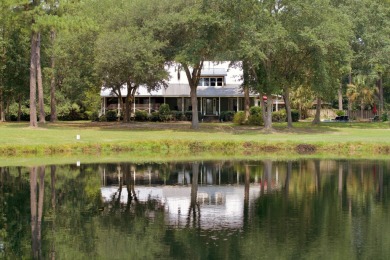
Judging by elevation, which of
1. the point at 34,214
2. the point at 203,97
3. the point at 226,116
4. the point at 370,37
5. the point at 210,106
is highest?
the point at 370,37

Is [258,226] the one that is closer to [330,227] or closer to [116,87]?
[330,227]

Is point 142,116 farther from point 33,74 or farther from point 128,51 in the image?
point 33,74

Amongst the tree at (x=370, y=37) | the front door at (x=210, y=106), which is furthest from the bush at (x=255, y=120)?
the front door at (x=210, y=106)

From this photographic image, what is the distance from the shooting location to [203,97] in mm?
73438

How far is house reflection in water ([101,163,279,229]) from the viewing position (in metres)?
21.5

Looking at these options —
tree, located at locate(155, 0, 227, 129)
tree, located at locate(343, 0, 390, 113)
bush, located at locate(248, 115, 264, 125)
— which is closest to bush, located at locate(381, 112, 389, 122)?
tree, located at locate(343, 0, 390, 113)

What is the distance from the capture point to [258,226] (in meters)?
19.8

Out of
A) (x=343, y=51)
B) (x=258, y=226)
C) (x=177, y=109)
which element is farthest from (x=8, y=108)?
(x=258, y=226)

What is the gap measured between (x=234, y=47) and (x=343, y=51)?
309 inches

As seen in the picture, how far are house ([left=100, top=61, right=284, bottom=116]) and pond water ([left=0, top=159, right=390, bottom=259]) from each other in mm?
38241

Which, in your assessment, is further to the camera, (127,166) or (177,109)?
(177,109)

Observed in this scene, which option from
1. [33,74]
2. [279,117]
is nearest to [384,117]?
[279,117]

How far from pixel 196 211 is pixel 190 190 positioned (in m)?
5.13

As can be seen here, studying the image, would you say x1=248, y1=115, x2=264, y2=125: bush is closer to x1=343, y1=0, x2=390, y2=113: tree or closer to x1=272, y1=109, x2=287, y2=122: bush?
x1=272, y1=109, x2=287, y2=122: bush
